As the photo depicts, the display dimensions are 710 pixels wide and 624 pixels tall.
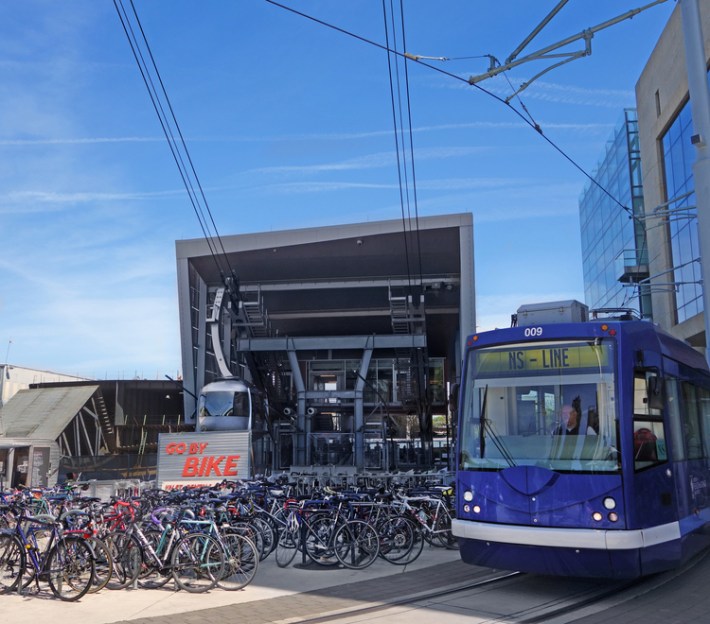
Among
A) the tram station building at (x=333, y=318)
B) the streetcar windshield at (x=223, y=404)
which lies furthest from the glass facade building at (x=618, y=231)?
the streetcar windshield at (x=223, y=404)

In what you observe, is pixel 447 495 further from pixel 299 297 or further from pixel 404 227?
pixel 299 297

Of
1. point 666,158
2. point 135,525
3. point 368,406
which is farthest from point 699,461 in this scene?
point 368,406

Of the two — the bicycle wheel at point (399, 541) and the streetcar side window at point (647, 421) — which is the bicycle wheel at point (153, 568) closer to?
the bicycle wheel at point (399, 541)

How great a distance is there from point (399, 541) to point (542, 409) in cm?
363

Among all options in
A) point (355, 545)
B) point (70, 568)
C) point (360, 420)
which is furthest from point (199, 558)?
point (360, 420)

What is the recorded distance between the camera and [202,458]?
17.5 metres

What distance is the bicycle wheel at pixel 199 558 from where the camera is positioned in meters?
8.32

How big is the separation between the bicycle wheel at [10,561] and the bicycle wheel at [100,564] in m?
0.84

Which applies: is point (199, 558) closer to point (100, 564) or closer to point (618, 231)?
point (100, 564)

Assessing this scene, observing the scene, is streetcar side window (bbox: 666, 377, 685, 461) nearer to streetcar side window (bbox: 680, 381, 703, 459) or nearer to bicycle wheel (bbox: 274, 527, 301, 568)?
streetcar side window (bbox: 680, 381, 703, 459)

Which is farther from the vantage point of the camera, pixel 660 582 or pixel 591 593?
pixel 660 582

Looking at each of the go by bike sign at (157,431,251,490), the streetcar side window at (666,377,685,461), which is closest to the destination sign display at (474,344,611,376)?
the streetcar side window at (666,377,685,461)

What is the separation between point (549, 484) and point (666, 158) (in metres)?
23.9

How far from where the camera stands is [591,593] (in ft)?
26.5
